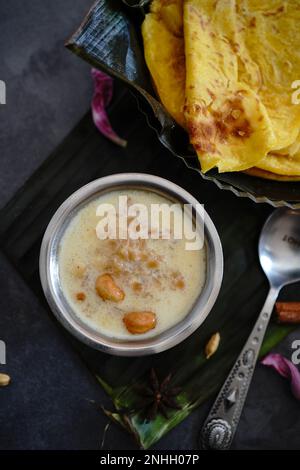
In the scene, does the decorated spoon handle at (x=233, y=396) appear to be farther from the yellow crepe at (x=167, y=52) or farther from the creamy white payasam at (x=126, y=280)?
the yellow crepe at (x=167, y=52)

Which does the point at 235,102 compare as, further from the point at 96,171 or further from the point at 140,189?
the point at 96,171

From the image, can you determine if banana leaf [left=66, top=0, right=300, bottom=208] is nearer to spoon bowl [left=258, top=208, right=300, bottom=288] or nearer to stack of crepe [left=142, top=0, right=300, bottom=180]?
stack of crepe [left=142, top=0, right=300, bottom=180]

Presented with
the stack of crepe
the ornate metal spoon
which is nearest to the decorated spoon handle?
the ornate metal spoon

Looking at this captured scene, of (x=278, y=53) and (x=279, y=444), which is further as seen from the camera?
Answer: (x=279, y=444)

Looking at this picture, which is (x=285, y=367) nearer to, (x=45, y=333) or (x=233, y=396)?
(x=233, y=396)

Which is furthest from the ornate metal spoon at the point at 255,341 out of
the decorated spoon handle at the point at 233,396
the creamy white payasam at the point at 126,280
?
the creamy white payasam at the point at 126,280

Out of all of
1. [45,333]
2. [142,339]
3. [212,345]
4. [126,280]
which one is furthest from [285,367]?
[45,333]

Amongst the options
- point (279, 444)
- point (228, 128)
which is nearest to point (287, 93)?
point (228, 128)
